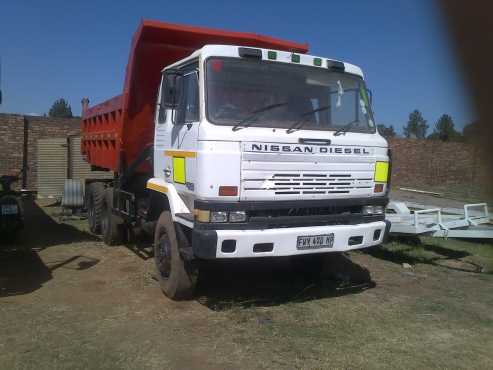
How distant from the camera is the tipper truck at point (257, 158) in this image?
457cm

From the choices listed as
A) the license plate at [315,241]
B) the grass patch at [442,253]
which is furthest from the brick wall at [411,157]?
the license plate at [315,241]

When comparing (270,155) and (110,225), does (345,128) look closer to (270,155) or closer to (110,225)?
(270,155)

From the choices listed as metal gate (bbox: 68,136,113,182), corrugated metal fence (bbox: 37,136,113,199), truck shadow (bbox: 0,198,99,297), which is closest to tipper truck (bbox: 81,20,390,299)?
truck shadow (bbox: 0,198,99,297)

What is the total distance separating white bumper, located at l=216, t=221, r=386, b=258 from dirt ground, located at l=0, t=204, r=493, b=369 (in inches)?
25.9

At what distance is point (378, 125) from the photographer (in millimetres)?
5691

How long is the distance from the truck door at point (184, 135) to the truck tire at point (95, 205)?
142 inches

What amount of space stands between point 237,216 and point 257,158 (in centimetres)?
57

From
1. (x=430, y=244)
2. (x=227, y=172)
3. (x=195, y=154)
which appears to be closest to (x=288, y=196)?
(x=227, y=172)

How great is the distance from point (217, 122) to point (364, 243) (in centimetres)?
201

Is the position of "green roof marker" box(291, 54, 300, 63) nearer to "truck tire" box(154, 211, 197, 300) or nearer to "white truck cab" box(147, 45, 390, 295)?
"white truck cab" box(147, 45, 390, 295)

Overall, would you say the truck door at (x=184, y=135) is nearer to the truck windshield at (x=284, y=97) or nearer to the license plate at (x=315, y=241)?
the truck windshield at (x=284, y=97)

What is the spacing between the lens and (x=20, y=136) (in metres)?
14.8

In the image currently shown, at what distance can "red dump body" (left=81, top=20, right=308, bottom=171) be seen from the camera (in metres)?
6.17

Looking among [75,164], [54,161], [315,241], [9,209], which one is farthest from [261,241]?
[54,161]
